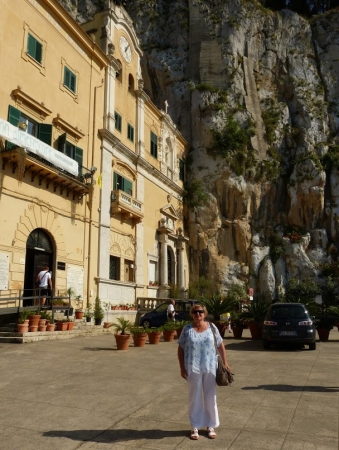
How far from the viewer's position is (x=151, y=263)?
26844 millimetres

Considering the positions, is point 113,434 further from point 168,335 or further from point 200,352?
point 168,335

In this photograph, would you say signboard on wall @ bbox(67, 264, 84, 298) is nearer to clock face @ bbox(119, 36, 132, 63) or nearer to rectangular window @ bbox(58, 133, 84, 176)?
rectangular window @ bbox(58, 133, 84, 176)

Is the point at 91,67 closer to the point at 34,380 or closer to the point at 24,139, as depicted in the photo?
the point at 24,139

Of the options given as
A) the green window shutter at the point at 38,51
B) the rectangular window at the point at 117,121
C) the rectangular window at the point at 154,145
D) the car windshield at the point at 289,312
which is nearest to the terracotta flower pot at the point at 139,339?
the car windshield at the point at 289,312

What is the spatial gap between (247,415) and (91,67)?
20693mm

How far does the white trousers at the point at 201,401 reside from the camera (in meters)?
4.57

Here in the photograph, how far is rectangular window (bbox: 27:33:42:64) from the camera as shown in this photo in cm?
1805

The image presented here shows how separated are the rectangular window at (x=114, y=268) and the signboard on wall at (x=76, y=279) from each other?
10.2 feet

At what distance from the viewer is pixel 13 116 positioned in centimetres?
1653

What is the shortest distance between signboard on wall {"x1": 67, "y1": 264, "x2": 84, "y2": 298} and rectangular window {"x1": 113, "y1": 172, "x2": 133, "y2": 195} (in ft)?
18.8

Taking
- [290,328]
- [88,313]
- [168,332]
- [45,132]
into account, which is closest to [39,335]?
[168,332]

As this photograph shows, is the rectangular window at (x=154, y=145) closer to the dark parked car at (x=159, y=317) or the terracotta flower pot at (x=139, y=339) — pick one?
the dark parked car at (x=159, y=317)

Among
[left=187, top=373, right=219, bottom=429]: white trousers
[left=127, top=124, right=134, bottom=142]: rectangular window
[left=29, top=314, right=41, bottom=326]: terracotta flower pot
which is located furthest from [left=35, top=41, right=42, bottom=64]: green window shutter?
[left=187, top=373, right=219, bottom=429]: white trousers

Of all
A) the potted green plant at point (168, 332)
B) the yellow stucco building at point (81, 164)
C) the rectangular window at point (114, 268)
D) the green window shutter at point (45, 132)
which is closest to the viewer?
the potted green plant at point (168, 332)
